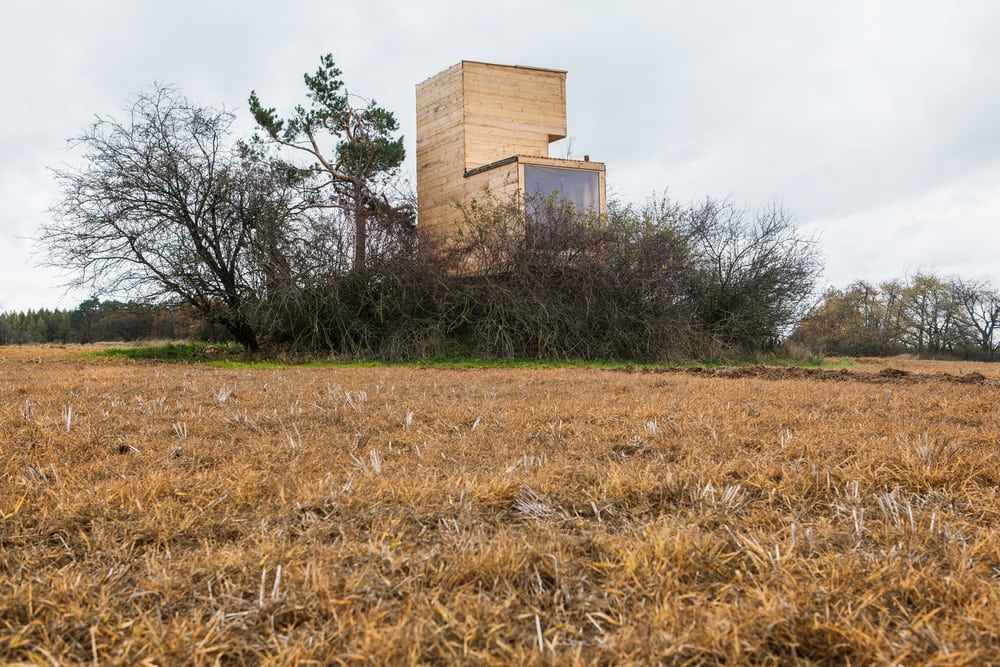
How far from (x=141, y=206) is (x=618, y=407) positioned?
14239 millimetres

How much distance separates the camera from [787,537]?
1.98 meters

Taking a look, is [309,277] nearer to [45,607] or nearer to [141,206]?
[141,206]

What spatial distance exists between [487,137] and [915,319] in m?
23.7

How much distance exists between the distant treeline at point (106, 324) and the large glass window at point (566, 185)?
29.0 feet

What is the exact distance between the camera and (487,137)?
17547 mm

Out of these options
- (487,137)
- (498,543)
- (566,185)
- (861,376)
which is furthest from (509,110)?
(498,543)

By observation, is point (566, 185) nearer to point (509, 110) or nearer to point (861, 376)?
point (509, 110)

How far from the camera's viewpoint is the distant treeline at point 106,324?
51.0 feet

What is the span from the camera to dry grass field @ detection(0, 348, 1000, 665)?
4.66 feet

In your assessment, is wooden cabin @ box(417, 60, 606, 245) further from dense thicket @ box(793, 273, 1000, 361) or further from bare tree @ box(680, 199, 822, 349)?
dense thicket @ box(793, 273, 1000, 361)

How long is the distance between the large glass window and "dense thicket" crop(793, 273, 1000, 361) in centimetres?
1184

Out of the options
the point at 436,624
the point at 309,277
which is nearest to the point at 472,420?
the point at 436,624

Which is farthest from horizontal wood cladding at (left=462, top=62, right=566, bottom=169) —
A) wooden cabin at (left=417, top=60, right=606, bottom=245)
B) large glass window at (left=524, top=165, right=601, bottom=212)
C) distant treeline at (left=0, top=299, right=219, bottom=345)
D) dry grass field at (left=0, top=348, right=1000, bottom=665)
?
dry grass field at (left=0, top=348, right=1000, bottom=665)

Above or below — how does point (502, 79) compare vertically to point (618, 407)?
above
